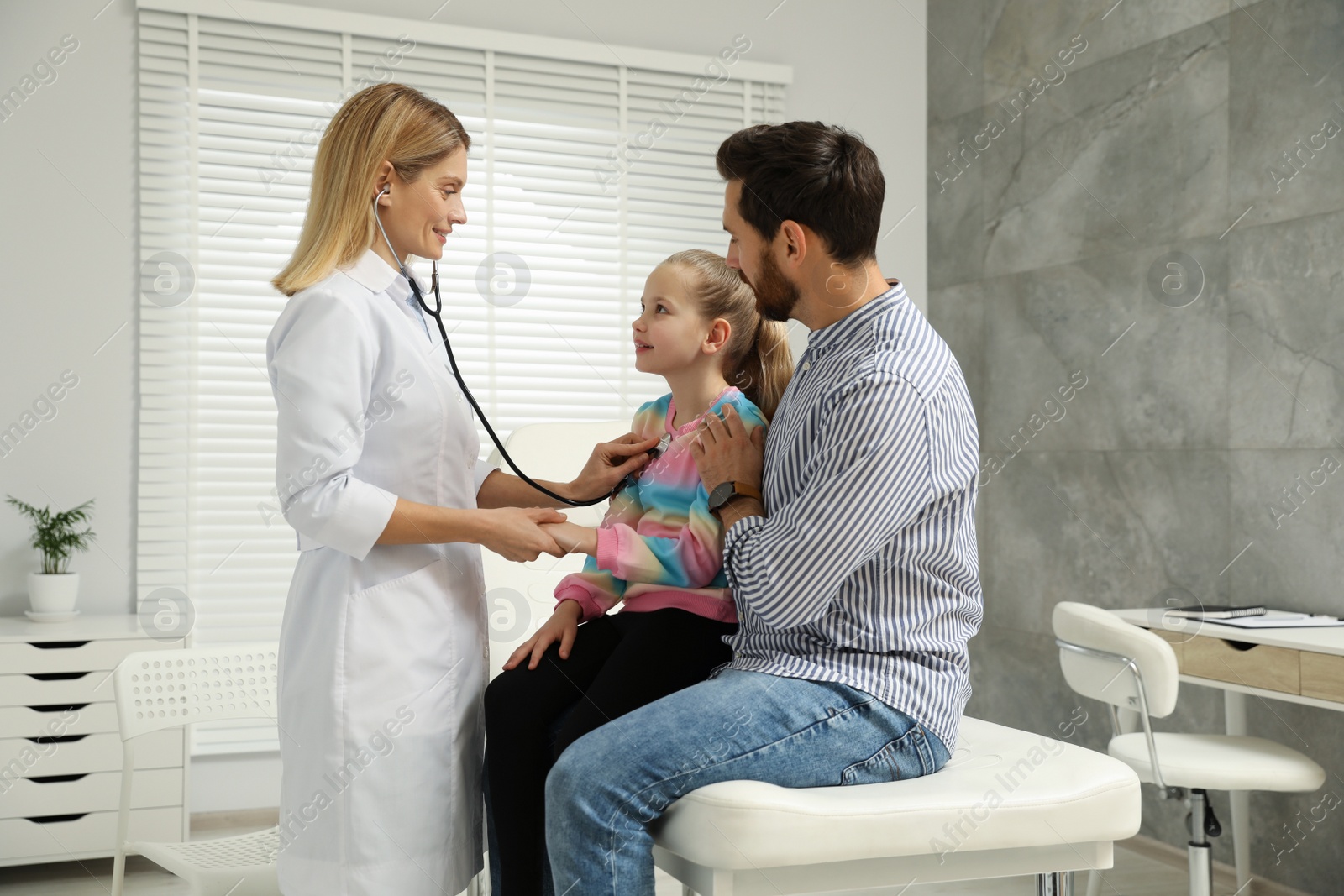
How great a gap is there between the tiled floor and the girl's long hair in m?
1.80

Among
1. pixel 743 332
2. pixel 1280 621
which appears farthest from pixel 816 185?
pixel 1280 621

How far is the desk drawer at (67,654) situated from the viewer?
312cm

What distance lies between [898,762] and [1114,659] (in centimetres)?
137

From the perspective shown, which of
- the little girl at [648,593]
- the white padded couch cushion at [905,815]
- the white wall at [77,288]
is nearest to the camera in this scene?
the white padded couch cushion at [905,815]

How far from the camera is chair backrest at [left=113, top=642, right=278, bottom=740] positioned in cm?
212

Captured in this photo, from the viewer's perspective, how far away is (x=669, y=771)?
4.01 ft

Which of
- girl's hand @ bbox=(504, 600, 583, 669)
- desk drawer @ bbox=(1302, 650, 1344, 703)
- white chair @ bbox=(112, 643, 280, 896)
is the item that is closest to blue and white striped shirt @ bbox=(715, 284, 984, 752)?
girl's hand @ bbox=(504, 600, 583, 669)

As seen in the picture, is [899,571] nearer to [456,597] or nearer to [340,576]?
[456,597]

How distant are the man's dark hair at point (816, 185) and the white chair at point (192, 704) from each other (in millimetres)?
1329

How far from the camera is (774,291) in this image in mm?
1517

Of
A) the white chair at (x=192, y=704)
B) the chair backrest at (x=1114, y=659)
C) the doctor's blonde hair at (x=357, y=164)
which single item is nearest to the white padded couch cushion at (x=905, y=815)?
the doctor's blonde hair at (x=357, y=164)

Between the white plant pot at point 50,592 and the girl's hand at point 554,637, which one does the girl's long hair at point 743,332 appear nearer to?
the girl's hand at point 554,637

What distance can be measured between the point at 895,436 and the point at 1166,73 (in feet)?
8.60

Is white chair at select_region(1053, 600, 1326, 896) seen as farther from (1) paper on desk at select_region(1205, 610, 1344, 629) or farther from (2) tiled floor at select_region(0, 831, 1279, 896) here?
(2) tiled floor at select_region(0, 831, 1279, 896)
